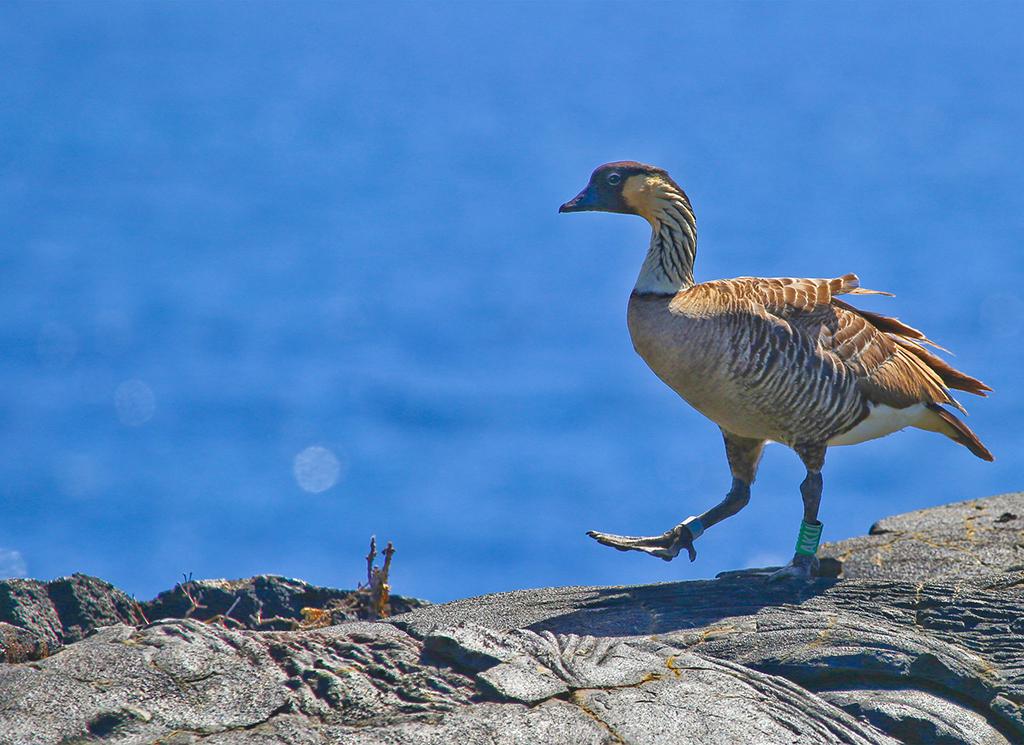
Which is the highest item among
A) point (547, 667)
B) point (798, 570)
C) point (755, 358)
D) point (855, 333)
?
point (855, 333)

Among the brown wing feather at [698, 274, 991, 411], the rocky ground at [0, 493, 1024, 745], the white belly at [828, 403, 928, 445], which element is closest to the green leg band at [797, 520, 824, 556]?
the rocky ground at [0, 493, 1024, 745]

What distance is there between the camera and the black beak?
9.41 meters

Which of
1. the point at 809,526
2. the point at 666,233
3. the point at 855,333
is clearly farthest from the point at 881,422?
the point at 666,233

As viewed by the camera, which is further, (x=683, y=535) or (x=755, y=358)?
(x=683, y=535)

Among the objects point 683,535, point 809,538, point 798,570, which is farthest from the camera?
point 683,535

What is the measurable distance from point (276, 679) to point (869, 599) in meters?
A: 3.99

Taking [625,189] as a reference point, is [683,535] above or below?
below

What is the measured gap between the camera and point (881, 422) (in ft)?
31.1

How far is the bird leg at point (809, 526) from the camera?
870 centimetres

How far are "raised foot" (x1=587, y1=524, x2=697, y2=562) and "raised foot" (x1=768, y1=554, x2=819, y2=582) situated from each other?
0.82 m

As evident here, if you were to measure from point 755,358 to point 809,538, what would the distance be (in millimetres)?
1337

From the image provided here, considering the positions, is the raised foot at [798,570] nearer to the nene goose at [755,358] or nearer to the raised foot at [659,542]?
the nene goose at [755,358]

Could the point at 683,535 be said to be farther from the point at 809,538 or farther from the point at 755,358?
the point at 755,358

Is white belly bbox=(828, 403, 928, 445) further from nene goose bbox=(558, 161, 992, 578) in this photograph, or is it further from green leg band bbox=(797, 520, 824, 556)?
green leg band bbox=(797, 520, 824, 556)
